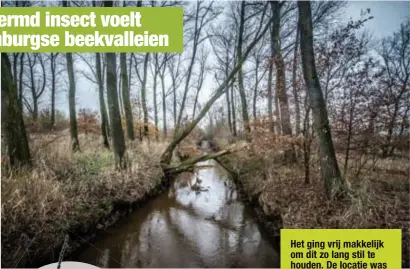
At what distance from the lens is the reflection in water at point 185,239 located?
399 centimetres

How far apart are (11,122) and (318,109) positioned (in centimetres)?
472

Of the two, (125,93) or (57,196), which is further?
(125,93)

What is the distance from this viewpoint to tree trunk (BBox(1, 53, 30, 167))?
4320mm

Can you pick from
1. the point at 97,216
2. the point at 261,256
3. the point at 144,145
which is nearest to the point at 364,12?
the point at 261,256

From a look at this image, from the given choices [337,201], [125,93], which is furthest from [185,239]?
[125,93]

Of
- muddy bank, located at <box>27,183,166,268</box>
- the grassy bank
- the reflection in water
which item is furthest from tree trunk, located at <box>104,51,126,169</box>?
the reflection in water

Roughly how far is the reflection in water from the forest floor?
0.52m

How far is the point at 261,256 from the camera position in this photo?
419 cm

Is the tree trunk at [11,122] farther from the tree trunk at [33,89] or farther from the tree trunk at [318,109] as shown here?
the tree trunk at [33,89]

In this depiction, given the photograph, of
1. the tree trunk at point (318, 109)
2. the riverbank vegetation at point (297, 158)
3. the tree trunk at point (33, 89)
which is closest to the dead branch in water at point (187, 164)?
the riverbank vegetation at point (297, 158)

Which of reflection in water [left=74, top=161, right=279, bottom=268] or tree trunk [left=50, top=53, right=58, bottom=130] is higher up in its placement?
tree trunk [left=50, top=53, right=58, bottom=130]

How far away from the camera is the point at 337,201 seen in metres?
4.23

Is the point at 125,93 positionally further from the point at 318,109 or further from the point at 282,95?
the point at 318,109

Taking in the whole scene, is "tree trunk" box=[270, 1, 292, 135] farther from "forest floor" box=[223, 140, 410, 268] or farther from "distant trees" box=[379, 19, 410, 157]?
"distant trees" box=[379, 19, 410, 157]
